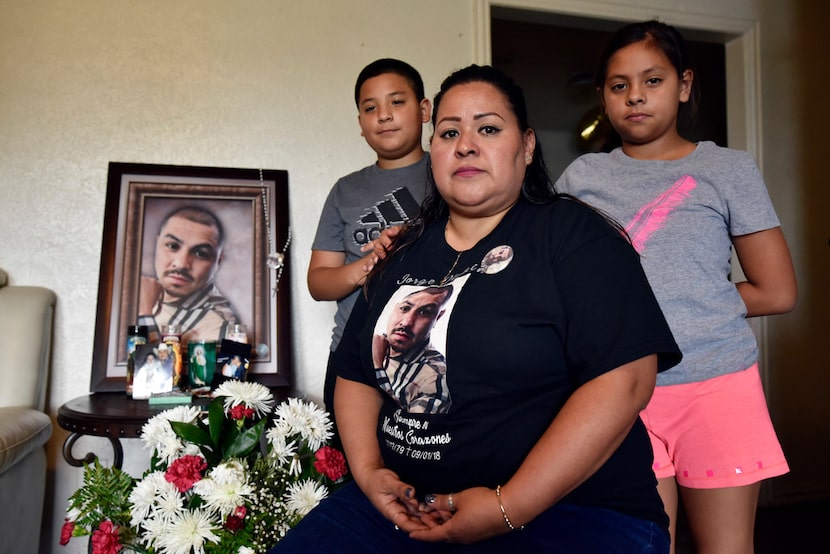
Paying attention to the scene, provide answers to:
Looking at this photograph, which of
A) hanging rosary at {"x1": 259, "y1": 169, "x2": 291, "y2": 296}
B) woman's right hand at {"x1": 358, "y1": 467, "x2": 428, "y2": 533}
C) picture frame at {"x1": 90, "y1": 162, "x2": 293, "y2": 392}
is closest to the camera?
woman's right hand at {"x1": 358, "y1": 467, "x2": 428, "y2": 533}

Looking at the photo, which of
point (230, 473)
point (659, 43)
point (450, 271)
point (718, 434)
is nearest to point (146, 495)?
point (230, 473)

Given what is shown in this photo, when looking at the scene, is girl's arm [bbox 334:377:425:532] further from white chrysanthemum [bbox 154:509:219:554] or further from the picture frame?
the picture frame

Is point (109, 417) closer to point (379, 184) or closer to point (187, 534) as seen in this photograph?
point (187, 534)

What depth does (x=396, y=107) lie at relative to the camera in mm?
1752

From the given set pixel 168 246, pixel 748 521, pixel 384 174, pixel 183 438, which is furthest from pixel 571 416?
pixel 168 246

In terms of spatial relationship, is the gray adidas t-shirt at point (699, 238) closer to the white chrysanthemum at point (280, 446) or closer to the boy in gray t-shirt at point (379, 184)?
the boy in gray t-shirt at point (379, 184)

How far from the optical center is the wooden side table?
1.81m

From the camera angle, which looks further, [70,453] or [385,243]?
[70,453]

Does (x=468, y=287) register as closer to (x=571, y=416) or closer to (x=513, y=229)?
(x=513, y=229)

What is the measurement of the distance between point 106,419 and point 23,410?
1.29 ft

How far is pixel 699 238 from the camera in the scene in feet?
4.32

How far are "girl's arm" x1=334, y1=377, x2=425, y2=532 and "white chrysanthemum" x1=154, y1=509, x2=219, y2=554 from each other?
0.31 m

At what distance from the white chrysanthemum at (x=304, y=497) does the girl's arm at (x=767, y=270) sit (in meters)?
0.97

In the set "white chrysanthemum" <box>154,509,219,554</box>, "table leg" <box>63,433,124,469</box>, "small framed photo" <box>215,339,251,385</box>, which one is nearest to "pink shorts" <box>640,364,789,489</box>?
"white chrysanthemum" <box>154,509,219,554</box>
